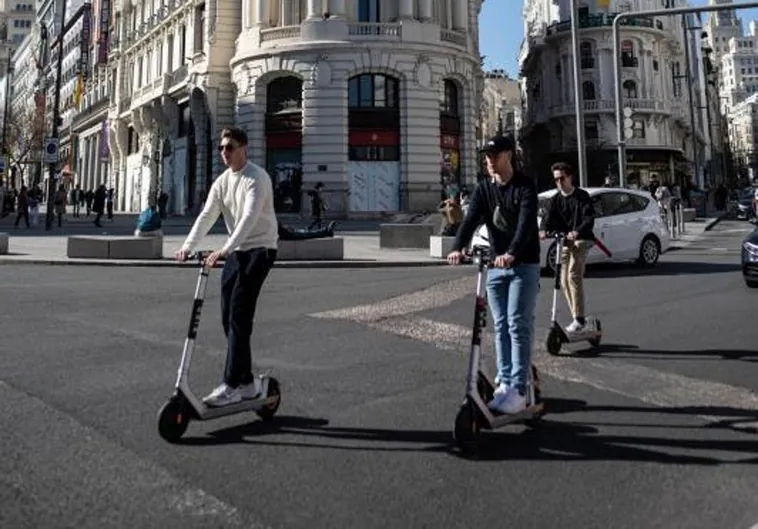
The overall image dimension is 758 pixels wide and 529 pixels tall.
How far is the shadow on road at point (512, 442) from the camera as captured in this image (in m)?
3.95

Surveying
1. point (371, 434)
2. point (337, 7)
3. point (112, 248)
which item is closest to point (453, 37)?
Answer: point (337, 7)

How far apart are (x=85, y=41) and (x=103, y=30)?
34.2 feet

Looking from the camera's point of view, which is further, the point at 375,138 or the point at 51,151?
the point at 375,138

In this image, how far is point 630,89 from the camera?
5719 centimetres

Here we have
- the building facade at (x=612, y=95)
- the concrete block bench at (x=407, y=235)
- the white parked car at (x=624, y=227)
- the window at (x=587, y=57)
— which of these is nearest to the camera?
the white parked car at (x=624, y=227)

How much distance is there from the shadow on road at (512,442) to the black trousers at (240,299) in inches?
16.6

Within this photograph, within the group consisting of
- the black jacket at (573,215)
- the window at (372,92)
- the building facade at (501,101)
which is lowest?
the black jacket at (573,215)

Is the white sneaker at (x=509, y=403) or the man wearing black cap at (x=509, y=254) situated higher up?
the man wearing black cap at (x=509, y=254)

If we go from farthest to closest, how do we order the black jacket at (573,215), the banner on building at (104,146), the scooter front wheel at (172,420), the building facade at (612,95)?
the banner on building at (104,146)
the building facade at (612,95)
the black jacket at (573,215)
the scooter front wheel at (172,420)

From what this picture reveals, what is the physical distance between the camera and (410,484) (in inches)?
138

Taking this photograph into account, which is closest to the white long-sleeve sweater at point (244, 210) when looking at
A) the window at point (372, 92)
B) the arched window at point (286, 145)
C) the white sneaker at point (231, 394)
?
the white sneaker at point (231, 394)

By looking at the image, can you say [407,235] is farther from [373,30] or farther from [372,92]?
[373,30]

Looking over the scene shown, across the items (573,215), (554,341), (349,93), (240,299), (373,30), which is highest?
(373,30)

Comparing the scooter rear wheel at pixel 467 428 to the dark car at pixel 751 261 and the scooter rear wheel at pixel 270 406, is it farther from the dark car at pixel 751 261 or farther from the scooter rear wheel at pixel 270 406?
the dark car at pixel 751 261
